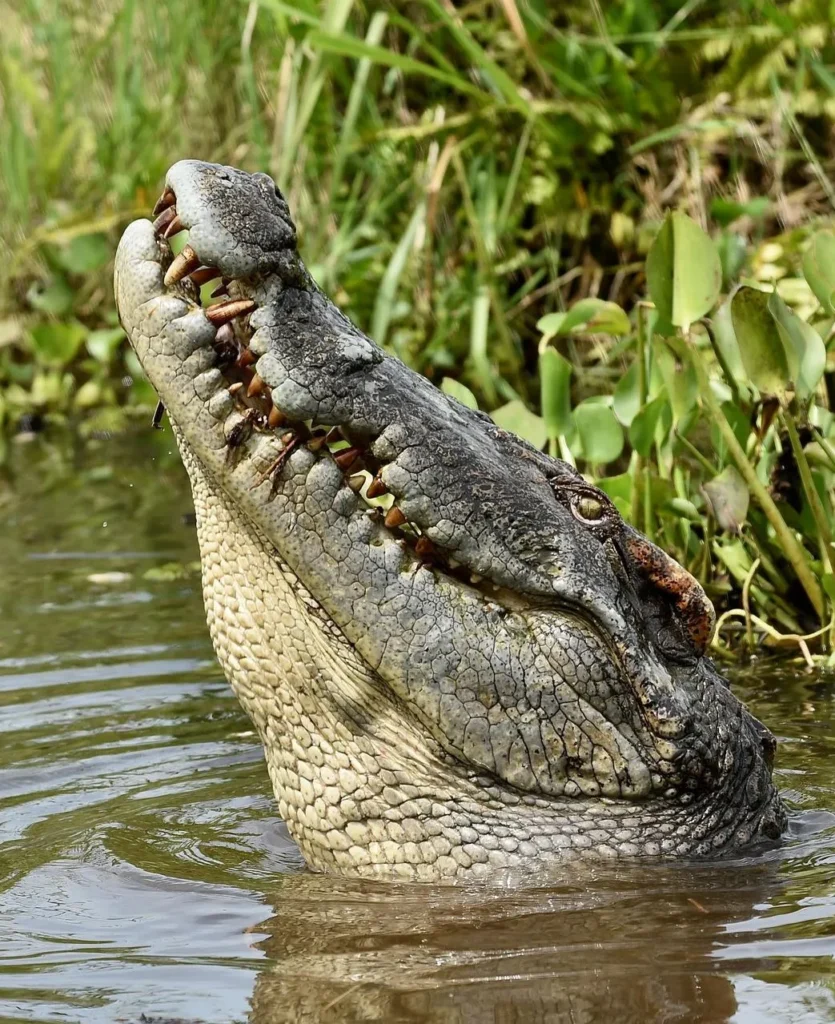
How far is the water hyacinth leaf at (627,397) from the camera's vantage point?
4688 mm

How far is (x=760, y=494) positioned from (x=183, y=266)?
2073 mm

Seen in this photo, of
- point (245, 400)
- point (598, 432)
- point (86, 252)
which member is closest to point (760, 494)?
point (598, 432)

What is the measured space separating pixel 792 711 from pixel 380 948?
1.94 meters

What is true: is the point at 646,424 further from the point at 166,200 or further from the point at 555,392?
the point at 166,200

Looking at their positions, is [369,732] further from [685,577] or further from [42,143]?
[42,143]

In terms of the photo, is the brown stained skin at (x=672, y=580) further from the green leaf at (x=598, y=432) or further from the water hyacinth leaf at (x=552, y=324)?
the water hyacinth leaf at (x=552, y=324)

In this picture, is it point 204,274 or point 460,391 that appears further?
point 460,391

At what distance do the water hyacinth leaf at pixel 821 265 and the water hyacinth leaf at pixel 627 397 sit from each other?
0.62 m

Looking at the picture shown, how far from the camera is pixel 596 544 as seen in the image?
121 inches

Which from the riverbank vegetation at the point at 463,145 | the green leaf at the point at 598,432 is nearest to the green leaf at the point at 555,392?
→ the green leaf at the point at 598,432

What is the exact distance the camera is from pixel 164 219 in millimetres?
2855

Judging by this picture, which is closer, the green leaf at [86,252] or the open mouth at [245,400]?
the open mouth at [245,400]

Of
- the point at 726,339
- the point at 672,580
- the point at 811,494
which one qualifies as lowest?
the point at 811,494

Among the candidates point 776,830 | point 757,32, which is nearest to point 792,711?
point 776,830
